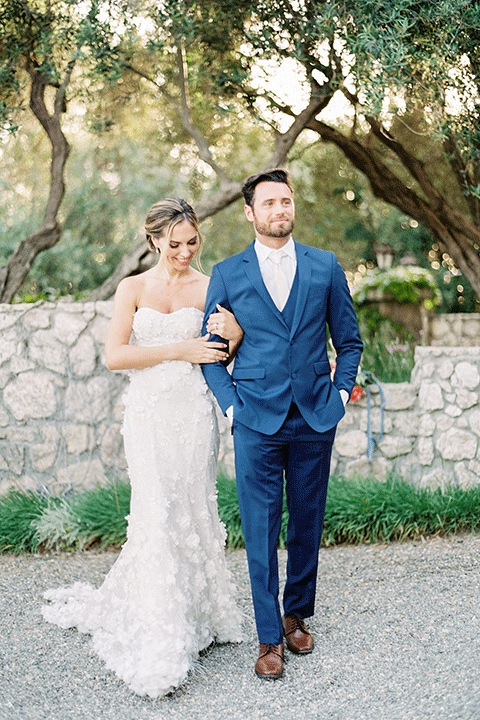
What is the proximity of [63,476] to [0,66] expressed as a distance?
3276 millimetres

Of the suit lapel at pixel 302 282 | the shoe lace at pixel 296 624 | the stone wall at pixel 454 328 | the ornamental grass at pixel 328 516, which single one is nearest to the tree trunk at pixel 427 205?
the ornamental grass at pixel 328 516

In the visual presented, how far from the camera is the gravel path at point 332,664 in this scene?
2.62 metres

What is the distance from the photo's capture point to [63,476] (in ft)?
17.5

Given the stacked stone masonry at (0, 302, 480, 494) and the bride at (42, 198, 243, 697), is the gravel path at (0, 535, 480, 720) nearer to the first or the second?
the bride at (42, 198, 243, 697)

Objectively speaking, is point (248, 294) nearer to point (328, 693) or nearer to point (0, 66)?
point (328, 693)

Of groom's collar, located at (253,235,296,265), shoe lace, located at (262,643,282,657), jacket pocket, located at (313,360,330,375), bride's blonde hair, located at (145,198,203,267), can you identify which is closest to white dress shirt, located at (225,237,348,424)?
groom's collar, located at (253,235,296,265)

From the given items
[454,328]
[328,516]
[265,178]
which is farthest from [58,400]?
[454,328]

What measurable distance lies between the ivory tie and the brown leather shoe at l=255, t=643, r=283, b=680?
1423 millimetres

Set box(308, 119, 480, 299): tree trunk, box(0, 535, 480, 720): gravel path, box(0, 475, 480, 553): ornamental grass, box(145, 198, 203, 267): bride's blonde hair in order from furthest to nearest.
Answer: box(308, 119, 480, 299): tree trunk
box(0, 475, 480, 553): ornamental grass
box(145, 198, 203, 267): bride's blonde hair
box(0, 535, 480, 720): gravel path

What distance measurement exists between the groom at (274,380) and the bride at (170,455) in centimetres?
14

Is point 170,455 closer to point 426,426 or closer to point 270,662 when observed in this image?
point 270,662

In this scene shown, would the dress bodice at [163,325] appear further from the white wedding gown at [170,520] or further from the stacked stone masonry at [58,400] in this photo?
the stacked stone masonry at [58,400]

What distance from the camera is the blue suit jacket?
9.21ft

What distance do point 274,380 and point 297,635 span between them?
3.84 ft
